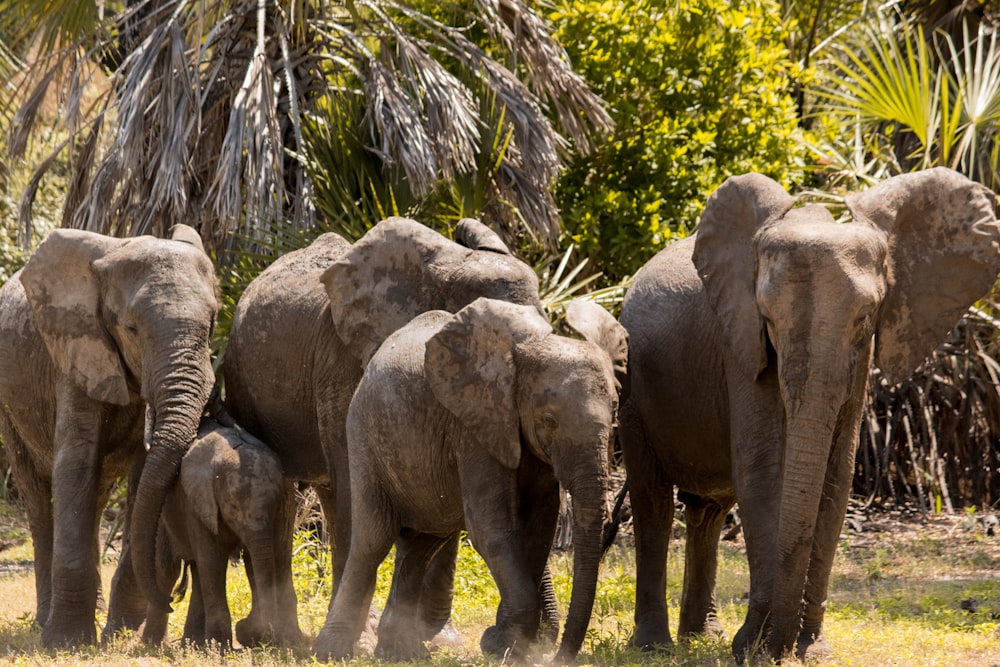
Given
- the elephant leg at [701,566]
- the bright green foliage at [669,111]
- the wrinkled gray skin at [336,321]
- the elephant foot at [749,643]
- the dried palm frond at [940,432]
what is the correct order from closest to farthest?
the elephant foot at [749,643], the wrinkled gray skin at [336,321], the elephant leg at [701,566], the bright green foliage at [669,111], the dried palm frond at [940,432]

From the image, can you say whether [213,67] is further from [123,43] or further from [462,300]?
[462,300]

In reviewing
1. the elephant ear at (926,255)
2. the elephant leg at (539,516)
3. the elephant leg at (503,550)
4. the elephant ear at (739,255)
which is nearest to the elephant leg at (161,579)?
the elephant leg at (503,550)

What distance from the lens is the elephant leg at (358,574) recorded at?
8.12m

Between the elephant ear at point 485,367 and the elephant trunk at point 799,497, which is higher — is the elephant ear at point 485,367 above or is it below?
above

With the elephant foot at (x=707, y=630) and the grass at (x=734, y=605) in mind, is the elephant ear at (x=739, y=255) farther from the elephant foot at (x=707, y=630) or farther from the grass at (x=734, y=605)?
the elephant foot at (x=707, y=630)

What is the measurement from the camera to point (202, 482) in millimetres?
8516

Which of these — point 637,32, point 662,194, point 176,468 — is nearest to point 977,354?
point 662,194

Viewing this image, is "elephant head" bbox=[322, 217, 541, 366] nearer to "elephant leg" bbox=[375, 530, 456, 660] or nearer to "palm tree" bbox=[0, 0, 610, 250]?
"elephant leg" bbox=[375, 530, 456, 660]

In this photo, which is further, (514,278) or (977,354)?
(977,354)

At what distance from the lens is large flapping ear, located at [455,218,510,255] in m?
8.70

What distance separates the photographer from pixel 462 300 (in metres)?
8.52

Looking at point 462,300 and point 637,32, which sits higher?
point 637,32

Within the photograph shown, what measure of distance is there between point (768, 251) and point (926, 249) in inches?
38.7

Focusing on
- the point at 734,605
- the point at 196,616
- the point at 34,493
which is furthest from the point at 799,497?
the point at 34,493
